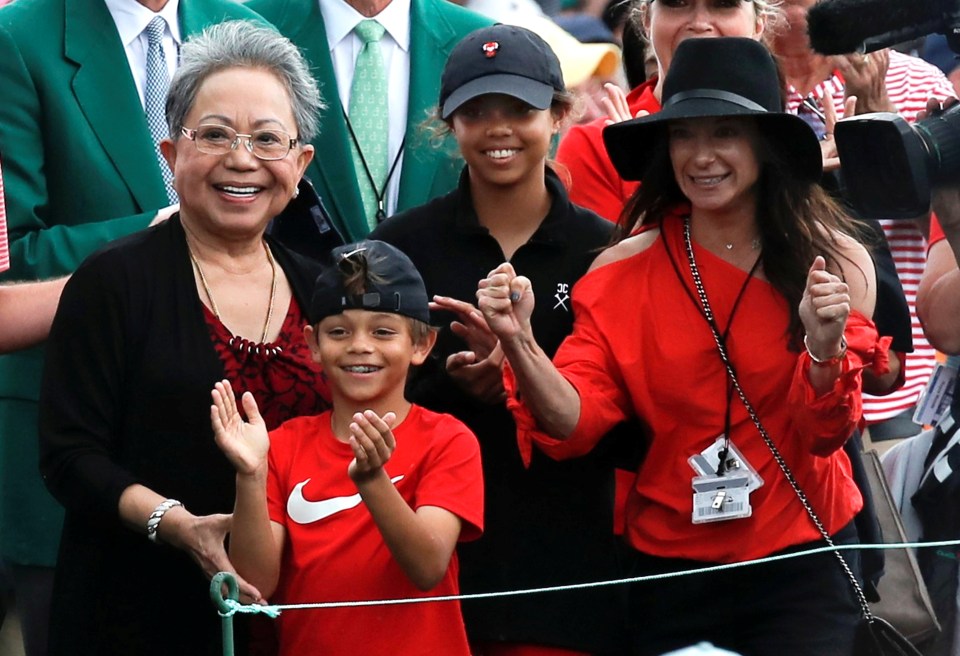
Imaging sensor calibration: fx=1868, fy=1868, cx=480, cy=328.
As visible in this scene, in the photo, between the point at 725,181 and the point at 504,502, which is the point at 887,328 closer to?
the point at 725,181

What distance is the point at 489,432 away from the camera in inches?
157

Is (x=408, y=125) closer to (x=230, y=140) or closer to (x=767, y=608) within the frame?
(x=230, y=140)

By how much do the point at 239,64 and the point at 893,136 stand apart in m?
1.34

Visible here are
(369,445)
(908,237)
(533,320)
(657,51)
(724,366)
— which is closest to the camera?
(369,445)

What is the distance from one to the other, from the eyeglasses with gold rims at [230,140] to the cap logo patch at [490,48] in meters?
0.54

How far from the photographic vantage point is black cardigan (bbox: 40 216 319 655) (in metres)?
3.64

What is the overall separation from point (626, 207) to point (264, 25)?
1056 mm

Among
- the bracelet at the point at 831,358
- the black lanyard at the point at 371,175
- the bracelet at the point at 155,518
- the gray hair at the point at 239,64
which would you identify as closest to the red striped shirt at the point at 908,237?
the black lanyard at the point at 371,175

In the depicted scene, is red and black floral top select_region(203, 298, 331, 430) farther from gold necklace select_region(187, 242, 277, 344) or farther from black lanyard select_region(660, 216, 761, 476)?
black lanyard select_region(660, 216, 761, 476)

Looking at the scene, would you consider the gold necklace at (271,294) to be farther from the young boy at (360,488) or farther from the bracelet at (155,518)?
the bracelet at (155,518)

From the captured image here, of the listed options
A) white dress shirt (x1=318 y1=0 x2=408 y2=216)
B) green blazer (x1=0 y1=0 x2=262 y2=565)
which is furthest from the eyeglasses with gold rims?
white dress shirt (x1=318 y1=0 x2=408 y2=216)

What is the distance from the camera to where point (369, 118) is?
470 cm

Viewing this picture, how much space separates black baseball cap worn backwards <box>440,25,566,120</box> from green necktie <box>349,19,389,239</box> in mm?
494

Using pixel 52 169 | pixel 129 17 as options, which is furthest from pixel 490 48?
pixel 52 169
